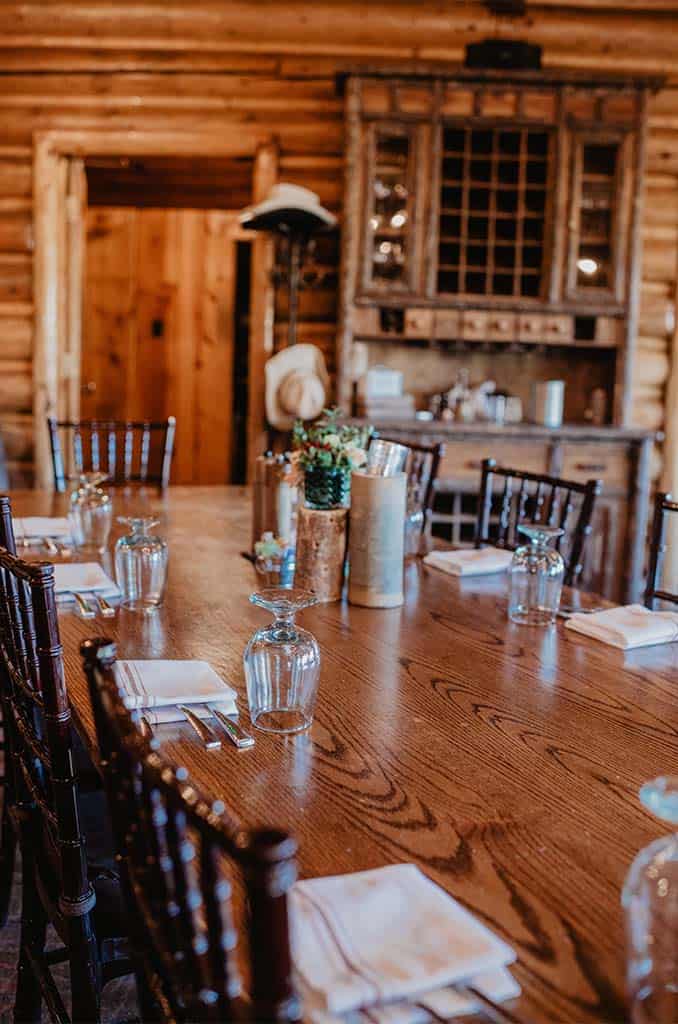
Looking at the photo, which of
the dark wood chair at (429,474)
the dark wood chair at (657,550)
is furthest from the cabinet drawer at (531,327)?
the dark wood chair at (657,550)

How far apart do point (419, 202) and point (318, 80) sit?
3.21 feet

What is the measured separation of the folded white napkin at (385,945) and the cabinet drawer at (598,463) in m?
4.11

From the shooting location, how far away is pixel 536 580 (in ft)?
7.13

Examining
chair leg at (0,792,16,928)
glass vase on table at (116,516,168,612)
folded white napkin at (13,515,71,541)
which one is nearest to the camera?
glass vase on table at (116,516,168,612)

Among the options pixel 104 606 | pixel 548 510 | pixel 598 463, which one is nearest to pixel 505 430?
pixel 598 463

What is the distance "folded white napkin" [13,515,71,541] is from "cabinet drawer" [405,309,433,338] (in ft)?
8.28

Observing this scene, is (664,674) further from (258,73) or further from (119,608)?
(258,73)

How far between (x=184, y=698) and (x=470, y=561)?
126cm

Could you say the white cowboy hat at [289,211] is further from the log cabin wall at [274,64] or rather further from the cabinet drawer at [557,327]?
the cabinet drawer at [557,327]

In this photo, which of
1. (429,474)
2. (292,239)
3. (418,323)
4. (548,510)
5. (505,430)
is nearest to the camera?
(548,510)

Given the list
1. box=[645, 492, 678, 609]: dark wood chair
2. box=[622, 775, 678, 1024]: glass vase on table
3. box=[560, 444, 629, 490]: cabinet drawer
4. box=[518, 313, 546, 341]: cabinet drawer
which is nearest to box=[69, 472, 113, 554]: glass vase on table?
box=[645, 492, 678, 609]: dark wood chair

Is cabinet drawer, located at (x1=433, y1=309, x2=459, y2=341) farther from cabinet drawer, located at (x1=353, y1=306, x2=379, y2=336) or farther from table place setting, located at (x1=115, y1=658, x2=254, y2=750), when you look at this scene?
table place setting, located at (x1=115, y1=658, x2=254, y2=750)

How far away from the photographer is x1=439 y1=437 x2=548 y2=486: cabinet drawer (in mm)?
4938

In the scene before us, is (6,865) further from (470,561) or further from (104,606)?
(470,561)
